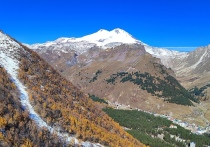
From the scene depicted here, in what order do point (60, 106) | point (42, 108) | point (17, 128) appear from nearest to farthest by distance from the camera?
point (17, 128) < point (42, 108) < point (60, 106)

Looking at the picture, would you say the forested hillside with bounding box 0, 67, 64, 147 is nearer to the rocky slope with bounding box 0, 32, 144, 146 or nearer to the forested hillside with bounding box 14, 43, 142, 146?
the rocky slope with bounding box 0, 32, 144, 146

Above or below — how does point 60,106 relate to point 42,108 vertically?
above

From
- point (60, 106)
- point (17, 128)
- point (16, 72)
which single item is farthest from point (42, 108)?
point (16, 72)

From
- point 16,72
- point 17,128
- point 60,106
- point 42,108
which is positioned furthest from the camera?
point 16,72

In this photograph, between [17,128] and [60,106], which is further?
[60,106]

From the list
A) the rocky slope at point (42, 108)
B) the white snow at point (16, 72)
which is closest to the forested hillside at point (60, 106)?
the rocky slope at point (42, 108)

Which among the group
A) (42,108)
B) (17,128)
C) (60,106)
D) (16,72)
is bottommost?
(17,128)

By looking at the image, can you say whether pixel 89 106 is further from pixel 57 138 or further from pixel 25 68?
pixel 57 138

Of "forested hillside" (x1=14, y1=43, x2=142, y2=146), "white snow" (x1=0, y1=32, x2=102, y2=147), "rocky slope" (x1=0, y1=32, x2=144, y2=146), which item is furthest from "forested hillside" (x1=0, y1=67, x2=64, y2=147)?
"forested hillside" (x1=14, y1=43, x2=142, y2=146)

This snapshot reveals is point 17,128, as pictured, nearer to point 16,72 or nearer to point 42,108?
point 42,108

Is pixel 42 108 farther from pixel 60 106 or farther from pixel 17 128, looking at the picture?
pixel 17 128
